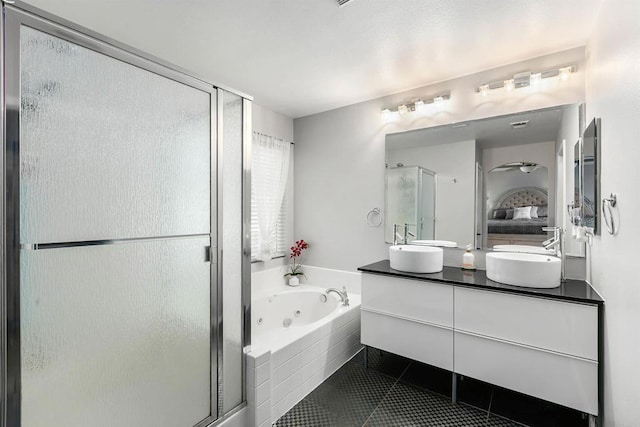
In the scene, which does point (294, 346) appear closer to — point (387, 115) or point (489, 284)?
point (489, 284)

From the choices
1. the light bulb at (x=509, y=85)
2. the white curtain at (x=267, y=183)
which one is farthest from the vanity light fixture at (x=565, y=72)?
the white curtain at (x=267, y=183)

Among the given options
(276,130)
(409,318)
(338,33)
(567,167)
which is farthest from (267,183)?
(567,167)

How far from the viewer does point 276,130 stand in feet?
11.3

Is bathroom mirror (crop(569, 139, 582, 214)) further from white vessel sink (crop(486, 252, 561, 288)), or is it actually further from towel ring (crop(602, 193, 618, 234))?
towel ring (crop(602, 193, 618, 234))

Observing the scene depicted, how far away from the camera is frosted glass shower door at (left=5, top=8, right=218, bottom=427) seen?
3.51 ft

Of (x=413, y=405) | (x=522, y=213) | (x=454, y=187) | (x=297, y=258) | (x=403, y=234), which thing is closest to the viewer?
(x=413, y=405)

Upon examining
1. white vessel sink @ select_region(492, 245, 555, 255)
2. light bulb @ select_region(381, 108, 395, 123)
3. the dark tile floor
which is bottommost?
the dark tile floor

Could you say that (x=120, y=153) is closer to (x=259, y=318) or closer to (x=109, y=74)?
(x=109, y=74)

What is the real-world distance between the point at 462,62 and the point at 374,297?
1.89 meters

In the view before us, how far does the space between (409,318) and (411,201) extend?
3.53 ft

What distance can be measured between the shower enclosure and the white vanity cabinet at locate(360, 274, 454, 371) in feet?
2.20

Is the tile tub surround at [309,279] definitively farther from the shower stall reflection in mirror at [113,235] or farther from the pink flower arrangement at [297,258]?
the shower stall reflection in mirror at [113,235]

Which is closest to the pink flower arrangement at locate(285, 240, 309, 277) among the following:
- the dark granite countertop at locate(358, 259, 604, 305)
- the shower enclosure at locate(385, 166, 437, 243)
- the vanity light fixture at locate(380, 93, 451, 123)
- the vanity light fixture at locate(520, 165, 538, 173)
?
the shower enclosure at locate(385, 166, 437, 243)

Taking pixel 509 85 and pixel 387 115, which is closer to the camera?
pixel 509 85
